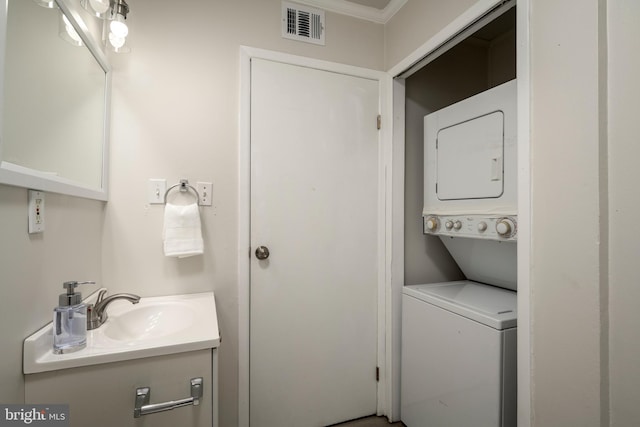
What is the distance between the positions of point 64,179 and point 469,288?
6.40ft

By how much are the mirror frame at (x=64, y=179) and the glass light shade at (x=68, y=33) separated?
0.01 metres

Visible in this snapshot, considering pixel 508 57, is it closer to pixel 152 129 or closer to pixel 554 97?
pixel 554 97

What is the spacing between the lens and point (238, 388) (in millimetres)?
1510

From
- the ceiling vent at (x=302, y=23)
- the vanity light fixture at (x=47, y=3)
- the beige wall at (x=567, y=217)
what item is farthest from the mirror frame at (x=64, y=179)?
the beige wall at (x=567, y=217)

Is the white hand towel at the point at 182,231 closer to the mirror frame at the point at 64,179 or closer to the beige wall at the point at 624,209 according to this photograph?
the mirror frame at the point at 64,179

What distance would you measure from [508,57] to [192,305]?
8.34ft

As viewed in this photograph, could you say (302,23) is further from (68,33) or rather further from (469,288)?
(469,288)

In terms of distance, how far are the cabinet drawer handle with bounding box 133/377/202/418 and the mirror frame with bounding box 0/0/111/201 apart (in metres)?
0.66

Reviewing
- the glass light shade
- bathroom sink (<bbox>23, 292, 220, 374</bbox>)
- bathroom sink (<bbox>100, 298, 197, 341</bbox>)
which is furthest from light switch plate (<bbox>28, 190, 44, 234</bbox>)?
the glass light shade

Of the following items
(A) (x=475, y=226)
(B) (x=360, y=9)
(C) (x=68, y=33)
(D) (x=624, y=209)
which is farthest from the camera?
(B) (x=360, y=9)

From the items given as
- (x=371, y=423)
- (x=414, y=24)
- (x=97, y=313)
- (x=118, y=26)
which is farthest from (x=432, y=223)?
(x=118, y=26)

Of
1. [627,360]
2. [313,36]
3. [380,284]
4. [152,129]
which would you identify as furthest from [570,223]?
[152,129]

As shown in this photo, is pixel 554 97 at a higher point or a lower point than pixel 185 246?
higher

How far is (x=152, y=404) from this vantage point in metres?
0.84
